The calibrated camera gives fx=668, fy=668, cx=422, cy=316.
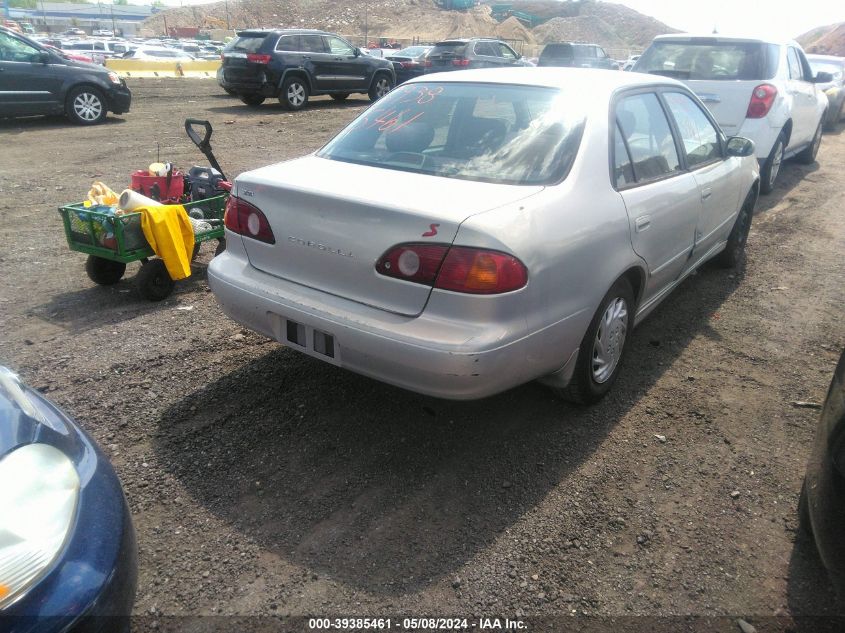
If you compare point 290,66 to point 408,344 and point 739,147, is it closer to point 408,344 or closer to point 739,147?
point 739,147

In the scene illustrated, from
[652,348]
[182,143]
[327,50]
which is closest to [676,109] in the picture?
[652,348]

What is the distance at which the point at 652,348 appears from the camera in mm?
4301

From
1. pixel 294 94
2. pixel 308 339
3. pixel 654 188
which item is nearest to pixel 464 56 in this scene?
pixel 294 94

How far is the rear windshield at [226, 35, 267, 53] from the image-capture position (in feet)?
48.8

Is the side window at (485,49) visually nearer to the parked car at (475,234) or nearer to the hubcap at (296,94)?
the hubcap at (296,94)

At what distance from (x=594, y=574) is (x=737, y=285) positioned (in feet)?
12.3

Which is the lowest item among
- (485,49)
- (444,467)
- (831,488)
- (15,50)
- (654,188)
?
(485,49)

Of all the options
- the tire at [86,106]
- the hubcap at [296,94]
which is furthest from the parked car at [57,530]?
the hubcap at [296,94]

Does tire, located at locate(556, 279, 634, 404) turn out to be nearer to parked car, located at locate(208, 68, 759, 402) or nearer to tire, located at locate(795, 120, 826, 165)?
parked car, located at locate(208, 68, 759, 402)

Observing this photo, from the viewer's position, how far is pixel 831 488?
6.86 feet

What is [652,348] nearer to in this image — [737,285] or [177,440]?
[737,285]

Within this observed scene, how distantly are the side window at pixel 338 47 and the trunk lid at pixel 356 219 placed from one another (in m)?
14.0

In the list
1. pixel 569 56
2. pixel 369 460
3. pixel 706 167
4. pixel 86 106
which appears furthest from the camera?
pixel 569 56

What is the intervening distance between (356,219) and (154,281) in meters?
2.48
